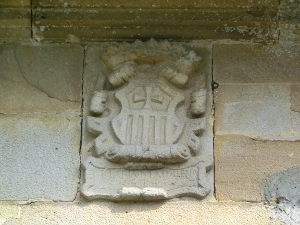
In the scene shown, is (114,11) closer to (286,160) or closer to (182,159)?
(182,159)

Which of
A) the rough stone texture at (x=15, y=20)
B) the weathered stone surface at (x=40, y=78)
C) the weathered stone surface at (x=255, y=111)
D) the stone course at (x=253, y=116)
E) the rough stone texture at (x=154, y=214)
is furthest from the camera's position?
the rough stone texture at (x=15, y=20)

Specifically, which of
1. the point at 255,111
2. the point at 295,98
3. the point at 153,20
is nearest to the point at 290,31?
the point at 295,98

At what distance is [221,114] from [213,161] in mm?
276

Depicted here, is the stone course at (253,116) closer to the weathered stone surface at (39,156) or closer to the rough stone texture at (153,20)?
the rough stone texture at (153,20)

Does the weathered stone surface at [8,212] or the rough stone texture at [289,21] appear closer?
the weathered stone surface at [8,212]

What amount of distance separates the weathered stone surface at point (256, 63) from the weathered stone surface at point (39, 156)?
2.65 feet

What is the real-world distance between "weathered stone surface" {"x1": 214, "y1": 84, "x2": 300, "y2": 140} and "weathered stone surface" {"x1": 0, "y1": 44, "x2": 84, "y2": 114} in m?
0.73

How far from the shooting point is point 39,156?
3594 millimetres

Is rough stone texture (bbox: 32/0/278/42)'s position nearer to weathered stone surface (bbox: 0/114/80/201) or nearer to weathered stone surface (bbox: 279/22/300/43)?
weathered stone surface (bbox: 279/22/300/43)

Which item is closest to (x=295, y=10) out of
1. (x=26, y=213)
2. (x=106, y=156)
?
(x=106, y=156)

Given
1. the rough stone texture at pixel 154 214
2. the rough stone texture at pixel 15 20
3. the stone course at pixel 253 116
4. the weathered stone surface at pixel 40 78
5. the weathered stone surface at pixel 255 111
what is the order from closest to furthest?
1. the rough stone texture at pixel 154 214
2. the stone course at pixel 253 116
3. the weathered stone surface at pixel 255 111
4. the weathered stone surface at pixel 40 78
5. the rough stone texture at pixel 15 20

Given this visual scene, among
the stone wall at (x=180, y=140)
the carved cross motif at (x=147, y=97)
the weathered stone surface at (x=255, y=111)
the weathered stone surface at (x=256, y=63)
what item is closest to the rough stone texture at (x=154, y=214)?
the stone wall at (x=180, y=140)

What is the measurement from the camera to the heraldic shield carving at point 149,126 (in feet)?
11.3

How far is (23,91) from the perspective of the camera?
379 cm
